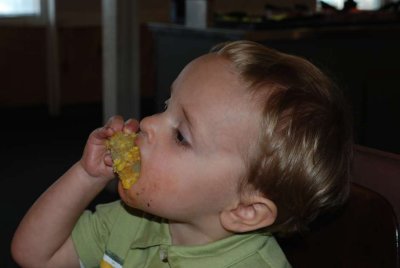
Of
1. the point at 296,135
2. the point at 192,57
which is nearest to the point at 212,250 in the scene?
the point at 296,135

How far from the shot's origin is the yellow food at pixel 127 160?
1152mm

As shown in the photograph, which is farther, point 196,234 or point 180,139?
point 196,234

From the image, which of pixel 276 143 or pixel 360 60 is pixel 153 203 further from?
pixel 360 60

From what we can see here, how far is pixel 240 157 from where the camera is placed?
1138mm

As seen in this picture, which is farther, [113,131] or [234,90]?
[113,131]

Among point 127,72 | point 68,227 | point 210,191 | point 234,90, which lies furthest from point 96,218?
point 127,72

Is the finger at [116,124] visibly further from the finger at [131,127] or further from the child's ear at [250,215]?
the child's ear at [250,215]

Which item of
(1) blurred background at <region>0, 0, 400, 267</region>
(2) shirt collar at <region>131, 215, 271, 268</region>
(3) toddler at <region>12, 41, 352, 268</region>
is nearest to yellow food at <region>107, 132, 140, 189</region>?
(3) toddler at <region>12, 41, 352, 268</region>

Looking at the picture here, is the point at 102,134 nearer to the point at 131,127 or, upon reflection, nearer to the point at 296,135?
the point at 131,127

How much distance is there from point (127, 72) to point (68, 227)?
124 inches

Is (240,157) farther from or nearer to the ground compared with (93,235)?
farther from the ground

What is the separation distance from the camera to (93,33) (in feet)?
22.9

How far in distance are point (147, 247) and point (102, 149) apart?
0.22 meters

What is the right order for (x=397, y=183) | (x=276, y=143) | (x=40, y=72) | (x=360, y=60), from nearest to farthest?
(x=276, y=143)
(x=397, y=183)
(x=360, y=60)
(x=40, y=72)
